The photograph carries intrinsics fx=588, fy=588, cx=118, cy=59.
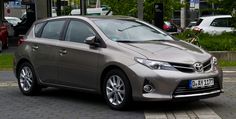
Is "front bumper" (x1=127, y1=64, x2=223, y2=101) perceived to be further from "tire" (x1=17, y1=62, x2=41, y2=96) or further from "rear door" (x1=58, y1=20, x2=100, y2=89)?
"tire" (x1=17, y1=62, x2=41, y2=96)

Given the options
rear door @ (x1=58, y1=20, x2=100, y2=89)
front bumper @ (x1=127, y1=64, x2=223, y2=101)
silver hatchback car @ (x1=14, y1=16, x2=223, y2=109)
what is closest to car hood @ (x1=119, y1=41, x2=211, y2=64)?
silver hatchback car @ (x1=14, y1=16, x2=223, y2=109)

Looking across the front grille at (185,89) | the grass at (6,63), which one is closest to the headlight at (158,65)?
the front grille at (185,89)

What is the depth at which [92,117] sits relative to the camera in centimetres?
856

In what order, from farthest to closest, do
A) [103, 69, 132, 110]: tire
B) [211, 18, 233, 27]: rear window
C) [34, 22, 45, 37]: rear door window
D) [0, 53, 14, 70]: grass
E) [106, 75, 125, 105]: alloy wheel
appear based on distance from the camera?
[211, 18, 233, 27]: rear window, [0, 53, 14, 70]: grass, [34, 22, 45, 37]: rear door window, [106, 75, 125, 105]: alloy wheel, [103, 69, 132, 110]: tire

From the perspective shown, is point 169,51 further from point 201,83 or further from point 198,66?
point 201,83

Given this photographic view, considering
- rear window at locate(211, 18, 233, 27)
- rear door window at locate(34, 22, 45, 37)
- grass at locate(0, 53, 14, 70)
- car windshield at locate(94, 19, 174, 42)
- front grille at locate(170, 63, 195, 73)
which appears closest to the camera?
front grille at locate(170, 63, 195, 73)

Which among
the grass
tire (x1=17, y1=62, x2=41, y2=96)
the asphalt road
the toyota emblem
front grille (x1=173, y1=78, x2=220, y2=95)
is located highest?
the toyota emblem

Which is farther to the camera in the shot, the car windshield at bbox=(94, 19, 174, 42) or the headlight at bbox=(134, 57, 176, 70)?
the car windshield at bbox=(94, 19, 174, 42)

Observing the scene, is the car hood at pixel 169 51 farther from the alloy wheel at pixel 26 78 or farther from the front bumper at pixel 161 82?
the alloy wheel at pixel 26 78

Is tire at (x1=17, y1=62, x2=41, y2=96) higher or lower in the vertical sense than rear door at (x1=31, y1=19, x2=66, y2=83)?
lower

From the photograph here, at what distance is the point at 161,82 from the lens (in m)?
8.41

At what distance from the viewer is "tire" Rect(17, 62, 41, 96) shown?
10852 millimetres

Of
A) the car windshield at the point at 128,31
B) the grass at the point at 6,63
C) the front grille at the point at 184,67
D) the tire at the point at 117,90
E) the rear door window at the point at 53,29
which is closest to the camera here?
the front grille at the point at 184,67

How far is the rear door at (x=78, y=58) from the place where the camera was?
9.38m
